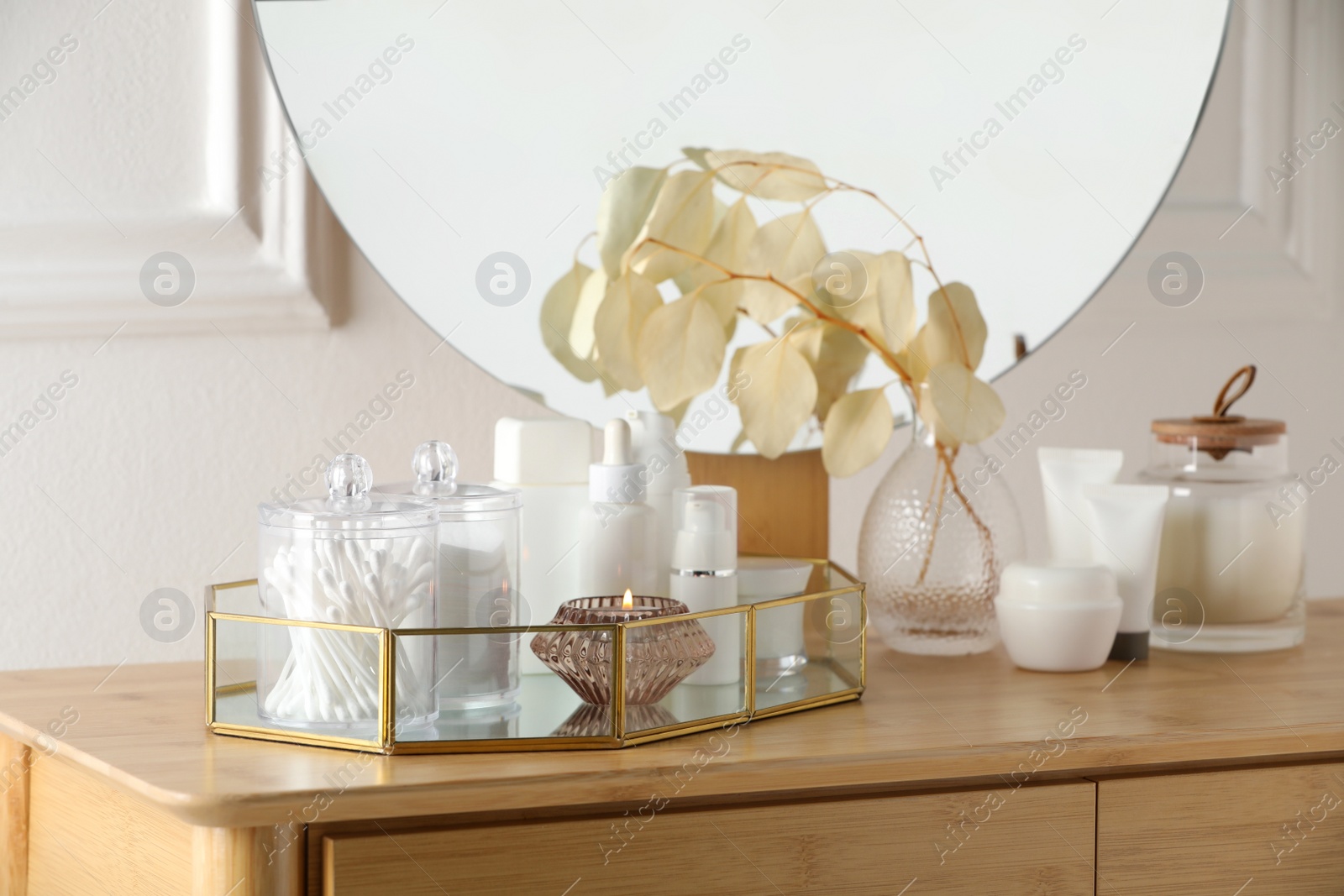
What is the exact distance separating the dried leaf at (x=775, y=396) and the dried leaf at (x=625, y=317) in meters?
0.07

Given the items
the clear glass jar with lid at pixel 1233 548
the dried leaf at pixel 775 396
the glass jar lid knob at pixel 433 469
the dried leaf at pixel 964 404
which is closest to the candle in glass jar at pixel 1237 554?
the clear glass jar with lid at pixel 1233 548

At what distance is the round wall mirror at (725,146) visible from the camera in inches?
31.4

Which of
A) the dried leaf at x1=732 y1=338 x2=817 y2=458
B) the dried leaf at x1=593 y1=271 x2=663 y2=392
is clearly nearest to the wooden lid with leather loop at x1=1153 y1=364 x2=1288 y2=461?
the dried leaf at x1=732 y1=338 x2=817 y2=458

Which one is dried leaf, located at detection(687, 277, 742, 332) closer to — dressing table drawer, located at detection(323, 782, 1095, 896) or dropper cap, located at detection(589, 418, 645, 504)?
dropper cap, located at detection(589, 418, 645, 504)

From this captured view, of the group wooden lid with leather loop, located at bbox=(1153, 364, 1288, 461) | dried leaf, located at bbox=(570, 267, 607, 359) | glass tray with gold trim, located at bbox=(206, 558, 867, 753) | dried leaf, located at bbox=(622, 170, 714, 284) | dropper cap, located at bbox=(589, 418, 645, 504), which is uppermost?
dried leaf, located at bbox=(622, 170, 714, 284)

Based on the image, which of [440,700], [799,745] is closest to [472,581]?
[440,700]

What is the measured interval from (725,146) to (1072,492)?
12.1 inches

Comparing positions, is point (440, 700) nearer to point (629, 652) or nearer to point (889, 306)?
point (629, 652)

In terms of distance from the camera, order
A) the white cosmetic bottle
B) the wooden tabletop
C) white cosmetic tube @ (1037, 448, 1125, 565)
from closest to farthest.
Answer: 1. the wooden tabletop
2. the white cosmetic bottle
3. white cosmetic tube @ (1037, 448, 1125, 565)

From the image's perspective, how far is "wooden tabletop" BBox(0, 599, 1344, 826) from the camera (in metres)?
0.47

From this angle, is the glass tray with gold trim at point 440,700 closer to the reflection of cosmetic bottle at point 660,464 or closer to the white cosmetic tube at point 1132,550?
the reflection of cosmetic bottle at point 660,464

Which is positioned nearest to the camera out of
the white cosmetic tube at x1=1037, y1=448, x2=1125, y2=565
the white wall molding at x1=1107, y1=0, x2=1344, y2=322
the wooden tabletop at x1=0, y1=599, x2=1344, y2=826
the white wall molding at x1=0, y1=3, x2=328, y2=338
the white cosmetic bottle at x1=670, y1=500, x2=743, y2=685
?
Answer: the wooden tabletop at x1=0, y1=599, x2=1344, y2=826

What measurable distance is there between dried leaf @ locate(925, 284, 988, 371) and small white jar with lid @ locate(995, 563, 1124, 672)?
15 cm

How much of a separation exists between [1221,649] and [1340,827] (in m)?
0.16
